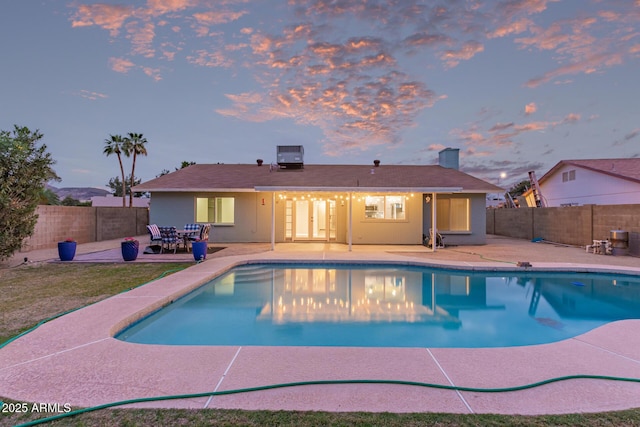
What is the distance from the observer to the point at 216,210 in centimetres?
1578

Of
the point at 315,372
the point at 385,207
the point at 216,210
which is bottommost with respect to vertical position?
the point at 315,372

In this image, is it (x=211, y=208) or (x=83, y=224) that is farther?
(x=211, y=208)

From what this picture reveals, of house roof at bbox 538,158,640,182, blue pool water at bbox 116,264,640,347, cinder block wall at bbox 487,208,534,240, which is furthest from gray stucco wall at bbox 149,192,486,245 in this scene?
house roof at bbox 538,158,640,182

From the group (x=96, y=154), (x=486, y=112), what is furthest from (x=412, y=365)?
(x=96, y=154)

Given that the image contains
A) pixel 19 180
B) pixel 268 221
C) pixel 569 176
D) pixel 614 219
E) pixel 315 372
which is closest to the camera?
pixel 315 372

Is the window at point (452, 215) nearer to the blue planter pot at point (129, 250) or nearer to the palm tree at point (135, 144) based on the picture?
the blue planter pot at point (129, 250)

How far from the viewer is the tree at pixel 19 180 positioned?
8875 mm

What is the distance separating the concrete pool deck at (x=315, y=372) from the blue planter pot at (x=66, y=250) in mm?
7190

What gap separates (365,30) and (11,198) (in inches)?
535

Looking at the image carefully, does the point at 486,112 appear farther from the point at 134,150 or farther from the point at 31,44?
the point at 134,150

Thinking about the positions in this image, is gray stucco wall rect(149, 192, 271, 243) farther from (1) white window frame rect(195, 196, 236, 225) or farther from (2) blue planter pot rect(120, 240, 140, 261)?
(2) blue planter pot rect(120, 240, 140, 261)

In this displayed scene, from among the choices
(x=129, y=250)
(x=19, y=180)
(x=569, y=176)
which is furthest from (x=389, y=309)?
(x=569, y=176)

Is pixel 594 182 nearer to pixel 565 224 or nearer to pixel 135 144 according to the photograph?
pixel 565 224

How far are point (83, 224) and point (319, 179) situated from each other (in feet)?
39.1
